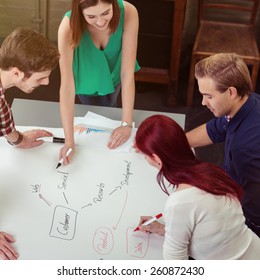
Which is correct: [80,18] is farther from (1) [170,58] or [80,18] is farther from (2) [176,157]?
(1) [170,58]

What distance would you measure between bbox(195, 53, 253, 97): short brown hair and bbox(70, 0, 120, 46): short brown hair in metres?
0.41

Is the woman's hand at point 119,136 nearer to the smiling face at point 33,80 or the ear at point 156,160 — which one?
the smiling face at point 33,80

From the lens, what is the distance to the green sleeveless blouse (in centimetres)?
188

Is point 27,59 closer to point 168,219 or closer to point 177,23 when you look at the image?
point 168,219

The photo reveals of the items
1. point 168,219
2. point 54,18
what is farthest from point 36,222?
point 54,18

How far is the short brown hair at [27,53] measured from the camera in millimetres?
1478

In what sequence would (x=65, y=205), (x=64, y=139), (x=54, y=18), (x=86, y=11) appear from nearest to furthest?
1. (x=65, y=205)
2. (x=86, y=11)
3. (x=64, y=139)
4. (x=54, y=18)

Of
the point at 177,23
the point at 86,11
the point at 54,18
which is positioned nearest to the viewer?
the point at 86,11

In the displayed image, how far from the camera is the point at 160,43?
10.5ft

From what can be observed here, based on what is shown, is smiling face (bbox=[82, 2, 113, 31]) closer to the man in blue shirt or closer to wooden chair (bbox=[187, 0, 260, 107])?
the man in blue shirt

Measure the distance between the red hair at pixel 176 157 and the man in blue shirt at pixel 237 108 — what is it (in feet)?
1.17

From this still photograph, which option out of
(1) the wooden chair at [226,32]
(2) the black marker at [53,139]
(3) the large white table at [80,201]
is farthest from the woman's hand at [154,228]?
(1) the wooden chair at [226,32]

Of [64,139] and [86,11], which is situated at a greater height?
[86,11]
